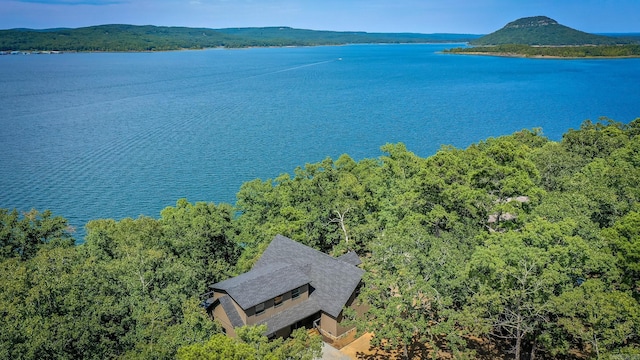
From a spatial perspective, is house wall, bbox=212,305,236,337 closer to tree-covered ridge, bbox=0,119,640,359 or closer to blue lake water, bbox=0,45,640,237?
tree-covered ridge, bbox=0,119,640,359

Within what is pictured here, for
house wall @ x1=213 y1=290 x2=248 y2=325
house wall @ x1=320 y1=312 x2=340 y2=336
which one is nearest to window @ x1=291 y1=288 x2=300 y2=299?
house wall @ x1=320 y1=312 x2=340 y2=336

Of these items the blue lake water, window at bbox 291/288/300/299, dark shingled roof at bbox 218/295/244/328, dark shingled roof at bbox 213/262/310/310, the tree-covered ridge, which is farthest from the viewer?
Answer: the blue lake water

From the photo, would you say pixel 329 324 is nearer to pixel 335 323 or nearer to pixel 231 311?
pixel 335 323

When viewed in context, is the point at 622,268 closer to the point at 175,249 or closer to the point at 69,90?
the point at 175,249

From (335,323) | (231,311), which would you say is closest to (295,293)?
(335,323)

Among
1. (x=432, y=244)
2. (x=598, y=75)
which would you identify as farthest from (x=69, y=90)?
(x=598, y=75)

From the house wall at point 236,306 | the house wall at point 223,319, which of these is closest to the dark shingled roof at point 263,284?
the house wall at point 236,306

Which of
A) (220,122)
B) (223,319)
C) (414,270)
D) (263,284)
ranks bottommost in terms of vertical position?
(223,319)
